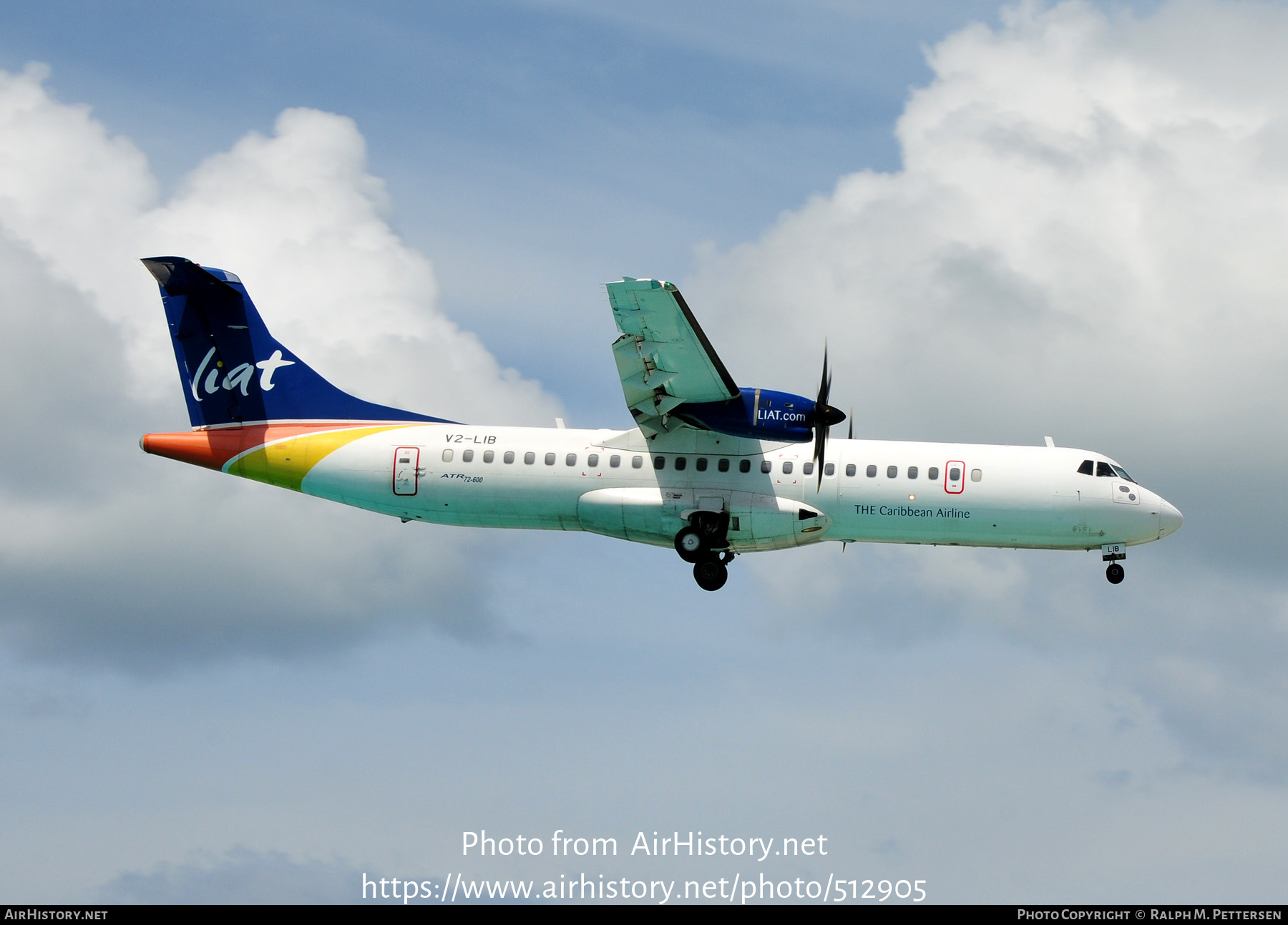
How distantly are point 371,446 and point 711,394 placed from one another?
8872 mm

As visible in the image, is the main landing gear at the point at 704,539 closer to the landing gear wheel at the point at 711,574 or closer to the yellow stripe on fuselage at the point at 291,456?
the landing gear wheel at the point at 711,574

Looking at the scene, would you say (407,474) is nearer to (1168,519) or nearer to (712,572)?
(712,572)

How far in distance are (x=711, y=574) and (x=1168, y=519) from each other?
11.2 metres

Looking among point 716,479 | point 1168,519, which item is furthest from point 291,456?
point 1168,519

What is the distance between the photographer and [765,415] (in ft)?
94.6

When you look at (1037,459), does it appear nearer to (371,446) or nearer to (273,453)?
(371,446)

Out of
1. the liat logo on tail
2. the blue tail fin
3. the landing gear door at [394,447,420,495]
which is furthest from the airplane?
the liat logo on tail

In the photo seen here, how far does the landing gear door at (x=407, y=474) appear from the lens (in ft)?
102

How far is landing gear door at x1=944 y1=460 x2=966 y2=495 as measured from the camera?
29797 mm

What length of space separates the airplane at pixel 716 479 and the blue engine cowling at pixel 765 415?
1.4 inches

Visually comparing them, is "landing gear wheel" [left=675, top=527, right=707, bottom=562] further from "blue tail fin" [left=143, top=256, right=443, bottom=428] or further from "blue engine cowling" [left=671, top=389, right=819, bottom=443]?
"blue tail fin" [left=143, top=256, right=443, bottom=428]

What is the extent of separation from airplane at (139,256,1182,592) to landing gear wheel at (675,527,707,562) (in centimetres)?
5
